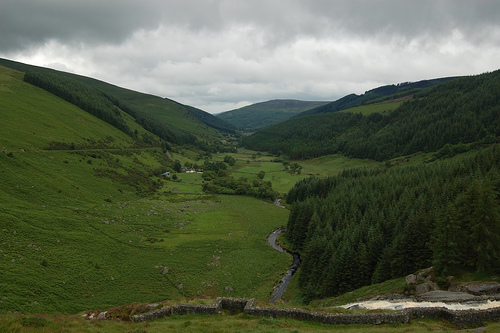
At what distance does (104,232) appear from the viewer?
250 ft

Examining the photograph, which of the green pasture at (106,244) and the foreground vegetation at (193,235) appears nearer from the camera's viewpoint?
the foreground vegetation at (193,235)

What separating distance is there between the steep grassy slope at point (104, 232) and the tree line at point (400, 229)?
51.3ft

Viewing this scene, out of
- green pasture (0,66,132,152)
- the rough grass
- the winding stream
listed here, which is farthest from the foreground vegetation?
the winding stream

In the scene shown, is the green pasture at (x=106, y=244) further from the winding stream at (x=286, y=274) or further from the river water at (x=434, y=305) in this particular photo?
the river water at (x=434, y=305)

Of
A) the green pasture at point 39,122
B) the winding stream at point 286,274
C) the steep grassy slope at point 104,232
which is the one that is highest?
the green pasture at point 39,122

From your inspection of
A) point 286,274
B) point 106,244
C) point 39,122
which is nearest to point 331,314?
point 286,274

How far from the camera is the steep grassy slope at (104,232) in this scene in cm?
5309

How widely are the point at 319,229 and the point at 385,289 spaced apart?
1191 inches

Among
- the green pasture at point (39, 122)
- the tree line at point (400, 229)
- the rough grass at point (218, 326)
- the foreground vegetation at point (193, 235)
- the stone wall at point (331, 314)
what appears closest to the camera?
the rough grass at point (218, 326)

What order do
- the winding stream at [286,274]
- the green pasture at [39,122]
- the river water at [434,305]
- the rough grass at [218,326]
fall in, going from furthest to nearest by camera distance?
1. the green pasture at [39,122]
2. the winding stream at [286,274]
3. the river water at [434,305]
4. the rough grass at [218,326]

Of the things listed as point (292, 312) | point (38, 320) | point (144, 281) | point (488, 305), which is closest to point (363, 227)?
point (488, 305)

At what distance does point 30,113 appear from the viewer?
145375mm

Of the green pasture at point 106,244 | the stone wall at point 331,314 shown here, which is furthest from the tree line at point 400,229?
the stone wall at point 331,314

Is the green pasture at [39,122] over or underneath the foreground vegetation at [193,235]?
over
